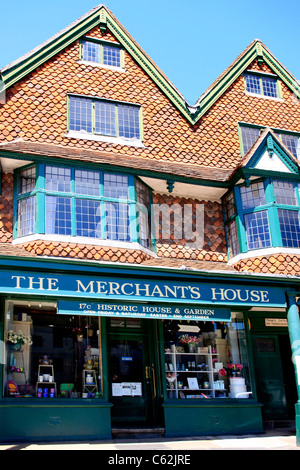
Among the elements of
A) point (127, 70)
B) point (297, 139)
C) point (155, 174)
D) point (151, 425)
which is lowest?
point (151, 425)

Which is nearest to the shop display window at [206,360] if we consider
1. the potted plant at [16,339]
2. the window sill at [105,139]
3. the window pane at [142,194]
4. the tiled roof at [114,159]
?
the window pane at [142,194]

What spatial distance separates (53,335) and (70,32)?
978 centimetres

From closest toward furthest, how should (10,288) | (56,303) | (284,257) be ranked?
(10,288), (56,303), (284,257)

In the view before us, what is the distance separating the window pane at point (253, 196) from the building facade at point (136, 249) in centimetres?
4

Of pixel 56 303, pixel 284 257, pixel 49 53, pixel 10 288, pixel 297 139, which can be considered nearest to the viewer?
pixel 10 288

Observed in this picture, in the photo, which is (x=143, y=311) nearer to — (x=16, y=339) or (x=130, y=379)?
(x=130, y=379)

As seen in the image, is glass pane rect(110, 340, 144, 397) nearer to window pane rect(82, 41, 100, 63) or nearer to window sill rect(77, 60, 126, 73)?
window sill rect(77, 60, 126, 73)

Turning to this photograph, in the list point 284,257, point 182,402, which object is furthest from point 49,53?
point 182,402

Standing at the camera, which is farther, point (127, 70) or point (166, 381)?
point (127, 70)

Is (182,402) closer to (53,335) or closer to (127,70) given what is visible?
(53,335)

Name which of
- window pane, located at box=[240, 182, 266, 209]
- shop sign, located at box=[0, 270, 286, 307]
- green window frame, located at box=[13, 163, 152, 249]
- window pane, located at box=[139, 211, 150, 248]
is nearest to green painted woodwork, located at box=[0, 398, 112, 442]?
shop sign, located at box=[0, 270, 286, 307]

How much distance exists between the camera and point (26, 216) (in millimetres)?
14734

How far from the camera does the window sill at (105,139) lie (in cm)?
1622

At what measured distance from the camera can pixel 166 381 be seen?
14391mm
